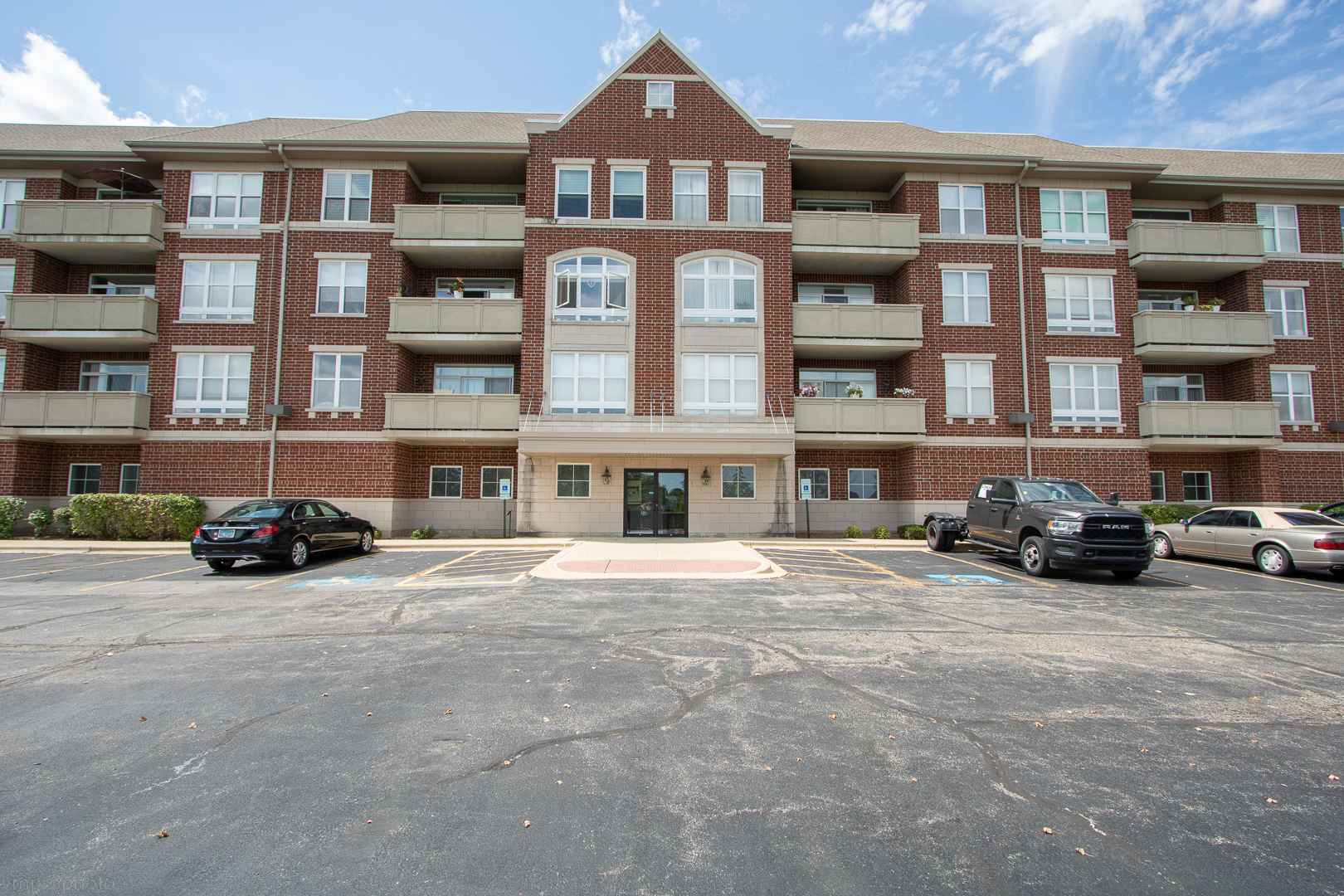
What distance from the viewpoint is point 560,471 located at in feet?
68.7

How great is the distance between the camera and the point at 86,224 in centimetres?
2105

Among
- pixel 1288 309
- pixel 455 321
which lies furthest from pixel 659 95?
pixel 1288 309

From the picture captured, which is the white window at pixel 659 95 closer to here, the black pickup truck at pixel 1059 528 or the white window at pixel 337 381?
the white window at pixel 337 381

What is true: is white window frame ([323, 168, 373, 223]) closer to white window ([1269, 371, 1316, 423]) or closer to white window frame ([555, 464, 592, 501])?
white window frame ([555, 464, 592, 501])

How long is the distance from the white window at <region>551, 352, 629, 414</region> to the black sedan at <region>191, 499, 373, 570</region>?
7.95 m

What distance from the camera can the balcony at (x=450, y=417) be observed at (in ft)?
67.8

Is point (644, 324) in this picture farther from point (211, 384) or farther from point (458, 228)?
point (211, 384)

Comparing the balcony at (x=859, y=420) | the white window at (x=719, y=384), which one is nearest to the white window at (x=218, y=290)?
the white window at (x=719, y=384)

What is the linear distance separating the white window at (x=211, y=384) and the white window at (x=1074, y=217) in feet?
97.8

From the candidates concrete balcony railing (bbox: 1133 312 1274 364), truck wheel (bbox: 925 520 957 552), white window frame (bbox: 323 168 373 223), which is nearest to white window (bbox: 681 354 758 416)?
truck wheel (bbox: 925 520 957 552)

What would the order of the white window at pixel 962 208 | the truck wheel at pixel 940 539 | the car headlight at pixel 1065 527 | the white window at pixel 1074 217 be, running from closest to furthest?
the car headlight at pixel 1065 527 < the truck wheel at pixel 940 539 < the white window at pixel 962 208 < the white window at pixel 1074 217

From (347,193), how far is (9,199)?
40.8 feet

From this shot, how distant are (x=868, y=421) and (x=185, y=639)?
19000mm

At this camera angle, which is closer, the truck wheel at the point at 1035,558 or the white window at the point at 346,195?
the truck wheel at the point at 1035,558
